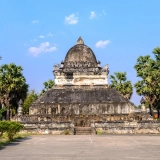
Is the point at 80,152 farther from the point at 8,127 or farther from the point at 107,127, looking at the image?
the point at 107,127

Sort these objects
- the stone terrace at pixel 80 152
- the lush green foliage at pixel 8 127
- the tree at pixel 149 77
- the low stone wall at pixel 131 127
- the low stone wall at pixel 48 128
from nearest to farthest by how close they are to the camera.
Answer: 1. the stone terrace at pixel 80 152
2. the lush green foliage at pixel 8 127
3. the low stone wall at pixel 48 128
4. the low stone wall at pixel 131 127
5. the tree at pixel 149 77

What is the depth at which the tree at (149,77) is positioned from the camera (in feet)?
132

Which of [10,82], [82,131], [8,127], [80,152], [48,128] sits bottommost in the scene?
[82,131]

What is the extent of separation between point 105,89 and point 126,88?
473 inches

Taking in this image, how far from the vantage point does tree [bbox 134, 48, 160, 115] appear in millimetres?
40375

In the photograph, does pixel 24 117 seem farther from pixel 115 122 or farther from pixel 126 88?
pixel 126 88

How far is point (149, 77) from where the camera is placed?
40.4 m

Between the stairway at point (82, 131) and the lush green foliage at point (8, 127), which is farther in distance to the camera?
the stairway at point (82, 131)

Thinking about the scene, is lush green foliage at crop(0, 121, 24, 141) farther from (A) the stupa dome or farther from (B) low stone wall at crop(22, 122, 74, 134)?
(A) the stupa dome

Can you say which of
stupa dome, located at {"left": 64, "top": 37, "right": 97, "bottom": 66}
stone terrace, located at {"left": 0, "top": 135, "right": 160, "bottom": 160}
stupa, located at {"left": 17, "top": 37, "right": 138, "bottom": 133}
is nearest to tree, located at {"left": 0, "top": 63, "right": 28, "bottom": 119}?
stupa, located at {"left": 17, "top": 37, "right": 138, "bottom": 133}

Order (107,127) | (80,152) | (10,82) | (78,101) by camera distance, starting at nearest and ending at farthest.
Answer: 1. (80,152)
2. (107,127)
3. (78,101)
4. (10,82)

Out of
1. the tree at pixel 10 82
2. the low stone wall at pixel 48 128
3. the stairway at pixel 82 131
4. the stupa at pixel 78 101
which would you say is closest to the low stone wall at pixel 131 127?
the stupa at pixel 78 101

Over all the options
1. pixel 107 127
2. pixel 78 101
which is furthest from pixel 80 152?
pixel 78 101

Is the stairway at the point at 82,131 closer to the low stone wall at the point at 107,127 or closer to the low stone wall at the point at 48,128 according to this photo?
the low stone wall at the point at 107,127
